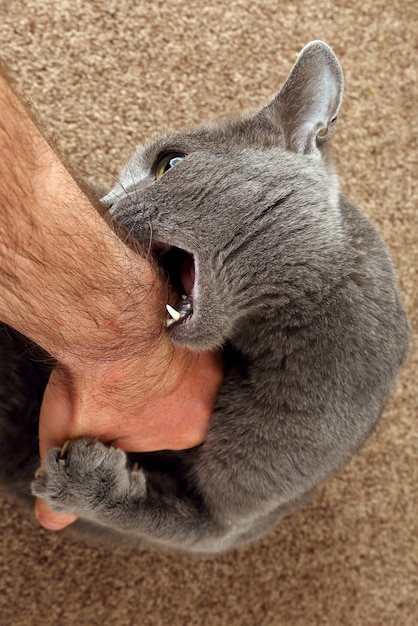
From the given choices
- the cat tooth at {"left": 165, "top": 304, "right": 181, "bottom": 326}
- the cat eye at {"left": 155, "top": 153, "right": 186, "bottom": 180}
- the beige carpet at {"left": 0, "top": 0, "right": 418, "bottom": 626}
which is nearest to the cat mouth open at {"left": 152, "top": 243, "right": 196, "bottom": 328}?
the cat tooth at {"left": 165, "top": 304, "right": 181, "bottom": 326}

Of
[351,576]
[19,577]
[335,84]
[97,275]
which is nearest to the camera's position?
[97,275]

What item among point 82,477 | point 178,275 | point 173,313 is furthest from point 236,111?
point 82,477

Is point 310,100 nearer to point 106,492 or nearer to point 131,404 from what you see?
point 131,404

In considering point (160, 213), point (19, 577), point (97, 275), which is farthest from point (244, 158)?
point (19, 577)

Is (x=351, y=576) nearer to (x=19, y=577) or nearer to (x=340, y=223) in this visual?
(x=19, y=577)

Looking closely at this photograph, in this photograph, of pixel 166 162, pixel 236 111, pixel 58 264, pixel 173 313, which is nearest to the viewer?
pixel 58 264

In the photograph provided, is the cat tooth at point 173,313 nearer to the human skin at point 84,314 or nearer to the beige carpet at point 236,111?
the human skin at point 84,314

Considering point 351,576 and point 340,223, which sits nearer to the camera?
point 340,223
